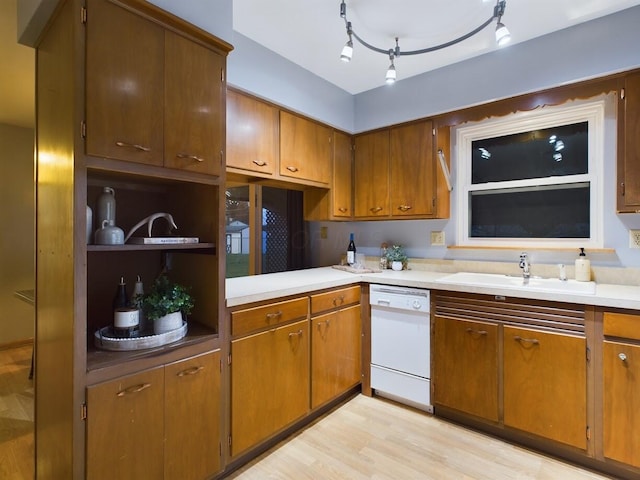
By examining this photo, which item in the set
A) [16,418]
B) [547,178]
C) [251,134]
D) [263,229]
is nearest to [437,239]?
[547,178]

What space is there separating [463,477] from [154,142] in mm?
2211

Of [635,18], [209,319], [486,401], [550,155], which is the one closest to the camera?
[209,319]

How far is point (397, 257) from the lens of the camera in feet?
9.44

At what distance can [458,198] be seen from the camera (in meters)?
2.77

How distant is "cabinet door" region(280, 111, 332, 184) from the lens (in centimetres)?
241

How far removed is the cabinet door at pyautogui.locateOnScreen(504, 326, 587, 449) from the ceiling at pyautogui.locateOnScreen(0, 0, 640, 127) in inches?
72.8

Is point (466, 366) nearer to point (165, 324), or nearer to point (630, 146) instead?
point (630, 146)

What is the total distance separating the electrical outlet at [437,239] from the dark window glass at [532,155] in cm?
52

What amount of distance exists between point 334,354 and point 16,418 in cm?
228

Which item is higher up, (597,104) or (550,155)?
(597,104)

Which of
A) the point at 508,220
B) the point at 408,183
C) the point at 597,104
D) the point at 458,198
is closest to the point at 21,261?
the point at 408,183

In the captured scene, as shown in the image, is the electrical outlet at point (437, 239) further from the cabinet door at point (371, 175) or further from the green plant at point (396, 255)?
the cabinet door at point (371, 175)

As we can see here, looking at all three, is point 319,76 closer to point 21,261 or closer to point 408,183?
point 408,183

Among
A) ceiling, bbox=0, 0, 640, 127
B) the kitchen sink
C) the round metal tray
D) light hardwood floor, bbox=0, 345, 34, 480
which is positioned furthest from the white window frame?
light hardwood floor, bbox=0, 345, 34, 480
